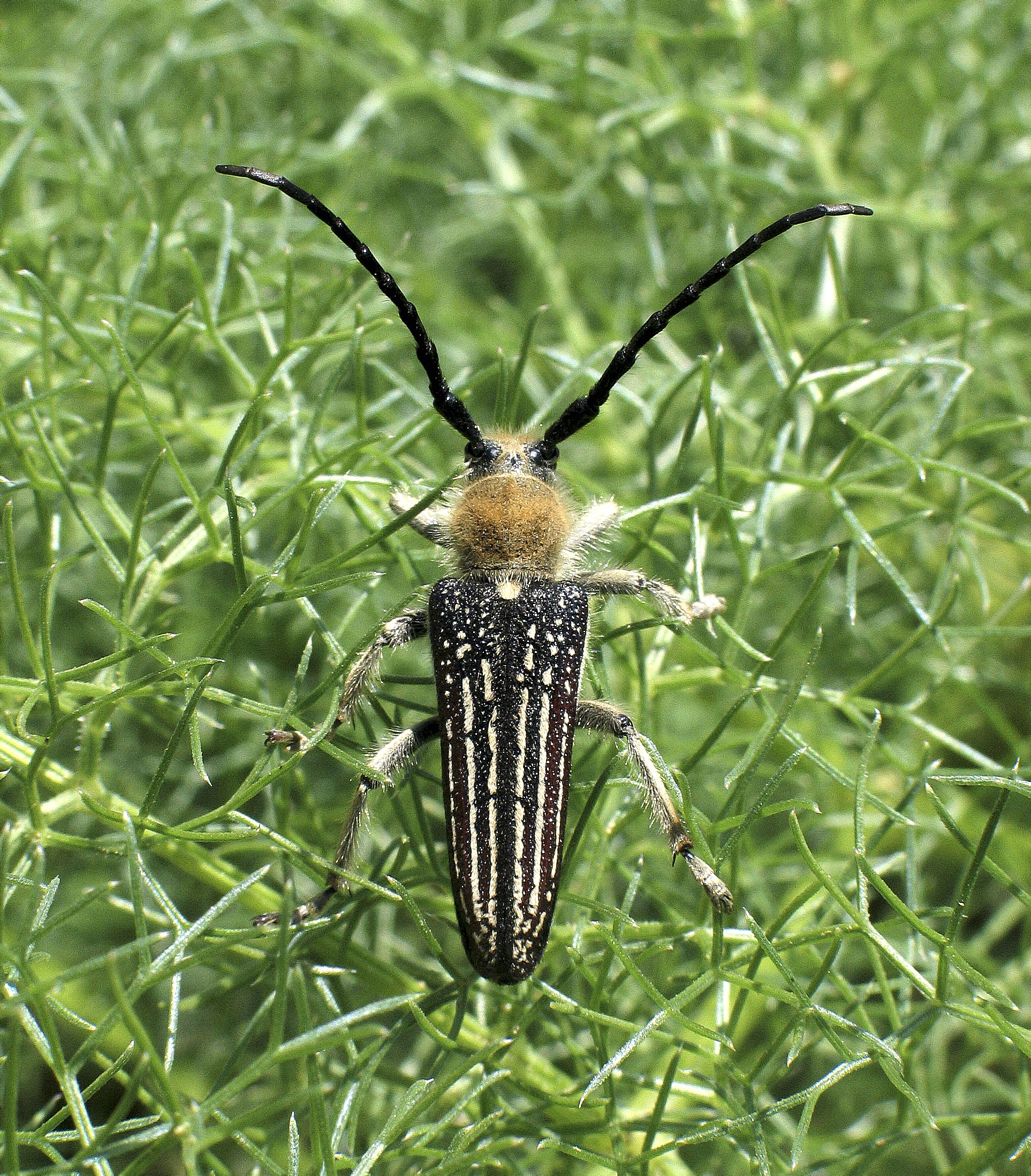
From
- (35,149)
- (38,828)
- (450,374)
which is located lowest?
(38,828)

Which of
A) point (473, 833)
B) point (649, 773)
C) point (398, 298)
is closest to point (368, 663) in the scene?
point (473, 833)

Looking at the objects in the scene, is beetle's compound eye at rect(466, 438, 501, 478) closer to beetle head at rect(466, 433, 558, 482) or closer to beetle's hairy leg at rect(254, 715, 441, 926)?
beetle head at rect(466, 433, 558, 482)

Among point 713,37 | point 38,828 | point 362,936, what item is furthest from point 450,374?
point 38,828

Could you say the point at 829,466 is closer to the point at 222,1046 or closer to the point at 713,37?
the point at 713,37

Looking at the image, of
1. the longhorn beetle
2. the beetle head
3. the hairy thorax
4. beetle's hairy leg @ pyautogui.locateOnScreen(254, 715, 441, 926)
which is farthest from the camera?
the beetle head

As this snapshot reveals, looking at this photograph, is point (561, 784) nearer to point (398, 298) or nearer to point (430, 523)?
point (430, 523)

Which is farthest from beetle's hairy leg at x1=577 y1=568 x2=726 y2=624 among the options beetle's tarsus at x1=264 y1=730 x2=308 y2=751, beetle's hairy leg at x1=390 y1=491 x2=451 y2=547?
beetle's tarsus at x1=264 y1=730 x2=308 y2=751

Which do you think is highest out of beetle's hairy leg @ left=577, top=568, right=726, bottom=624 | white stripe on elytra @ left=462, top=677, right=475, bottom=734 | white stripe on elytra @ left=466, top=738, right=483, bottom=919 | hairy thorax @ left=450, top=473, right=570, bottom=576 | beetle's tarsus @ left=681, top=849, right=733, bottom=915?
hairy thorax @ left=450, top=473, right=570, bottom=576
